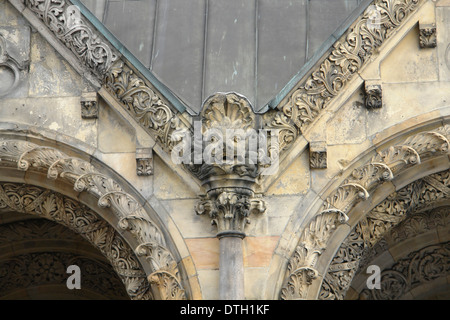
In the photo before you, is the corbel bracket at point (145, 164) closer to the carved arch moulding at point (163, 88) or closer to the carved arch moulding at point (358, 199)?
the carved arch moulding at point (163, 88)

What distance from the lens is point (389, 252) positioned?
55.4ft

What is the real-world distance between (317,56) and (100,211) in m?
3.04

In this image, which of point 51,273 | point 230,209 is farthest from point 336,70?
point 51,273

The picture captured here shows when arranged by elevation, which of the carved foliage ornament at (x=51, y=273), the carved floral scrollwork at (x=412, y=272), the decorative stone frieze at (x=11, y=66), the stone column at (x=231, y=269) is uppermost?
the decorative stone frieze at (x=11, y=66)

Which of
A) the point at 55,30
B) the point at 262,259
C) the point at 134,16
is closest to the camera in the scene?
the point at 262,259

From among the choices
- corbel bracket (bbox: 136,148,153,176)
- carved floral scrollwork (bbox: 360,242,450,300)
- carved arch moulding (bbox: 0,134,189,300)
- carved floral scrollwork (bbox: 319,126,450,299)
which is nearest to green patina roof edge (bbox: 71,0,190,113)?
corbel bracket (bbox: 136,148,153,176)

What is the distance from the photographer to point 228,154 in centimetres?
1426

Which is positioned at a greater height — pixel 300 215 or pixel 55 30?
pixel 55 30

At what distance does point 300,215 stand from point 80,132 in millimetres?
2740

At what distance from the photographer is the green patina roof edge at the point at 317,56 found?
583 inches

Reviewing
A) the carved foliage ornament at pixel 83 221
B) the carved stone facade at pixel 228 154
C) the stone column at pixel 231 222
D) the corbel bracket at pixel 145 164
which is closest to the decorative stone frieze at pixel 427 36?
the carved stone facade at pixel 228 154

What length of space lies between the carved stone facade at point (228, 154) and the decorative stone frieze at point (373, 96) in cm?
2
